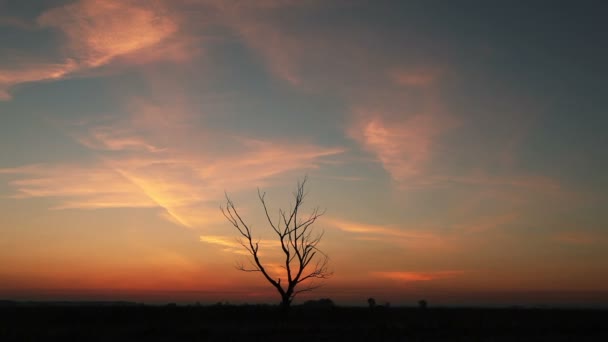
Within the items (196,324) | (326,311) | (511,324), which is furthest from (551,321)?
(196,324)

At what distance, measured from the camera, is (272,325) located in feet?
105

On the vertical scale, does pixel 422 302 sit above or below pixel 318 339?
above

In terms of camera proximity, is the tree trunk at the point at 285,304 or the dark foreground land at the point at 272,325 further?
the tree trunk at the point at 285,304

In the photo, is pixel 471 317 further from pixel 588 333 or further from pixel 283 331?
pixel 283 331

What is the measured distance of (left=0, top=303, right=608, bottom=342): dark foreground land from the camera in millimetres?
26703

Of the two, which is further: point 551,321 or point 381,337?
point 551,321

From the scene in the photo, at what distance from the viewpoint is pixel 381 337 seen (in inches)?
1047

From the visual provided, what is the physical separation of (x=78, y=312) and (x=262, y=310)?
12298 mm

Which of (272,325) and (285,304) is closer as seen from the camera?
(272,325)

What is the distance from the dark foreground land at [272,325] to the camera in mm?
26703

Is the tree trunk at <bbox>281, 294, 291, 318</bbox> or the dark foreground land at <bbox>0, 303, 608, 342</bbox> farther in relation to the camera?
the tree trunk at <bbox>281, 294, 291, 318</bbox>

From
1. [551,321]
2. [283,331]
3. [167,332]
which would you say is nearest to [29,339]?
[167,332]

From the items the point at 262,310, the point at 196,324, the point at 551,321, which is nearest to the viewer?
the point at 196,324

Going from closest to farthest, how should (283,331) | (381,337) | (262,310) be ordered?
(381,337), (283,331), (262,310)
